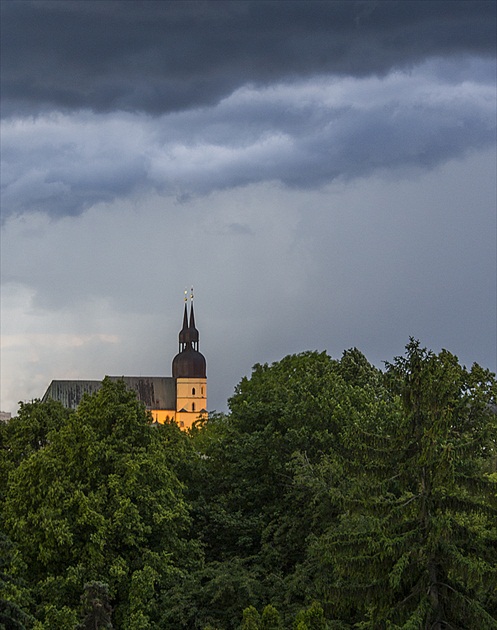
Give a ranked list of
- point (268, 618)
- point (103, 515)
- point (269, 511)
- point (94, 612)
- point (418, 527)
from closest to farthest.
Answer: point (94, 612) → point (268, 618) → point (418, 527) → point (103, 515) → point (269, 511)

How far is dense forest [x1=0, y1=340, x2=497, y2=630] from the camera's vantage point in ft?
97.3

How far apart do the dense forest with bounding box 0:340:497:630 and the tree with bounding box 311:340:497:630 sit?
49 millimetres

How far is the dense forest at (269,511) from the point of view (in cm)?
2967

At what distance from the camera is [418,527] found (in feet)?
98.0

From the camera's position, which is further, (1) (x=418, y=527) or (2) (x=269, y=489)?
(2) (x=269, y=489)

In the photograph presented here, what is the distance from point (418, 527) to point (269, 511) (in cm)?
2122

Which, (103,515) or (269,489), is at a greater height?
(269,489)

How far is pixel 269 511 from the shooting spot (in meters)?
50.6

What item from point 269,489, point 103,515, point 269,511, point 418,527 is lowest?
point 418,527

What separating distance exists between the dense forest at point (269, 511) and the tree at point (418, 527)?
5 centimetres

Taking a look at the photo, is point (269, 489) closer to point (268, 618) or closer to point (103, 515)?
point (103, 515)

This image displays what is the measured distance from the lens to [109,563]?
4459 cm

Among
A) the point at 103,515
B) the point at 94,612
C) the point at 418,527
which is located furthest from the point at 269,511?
the point at 94,612

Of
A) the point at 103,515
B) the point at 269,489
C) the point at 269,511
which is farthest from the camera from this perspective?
the point at 269,489
